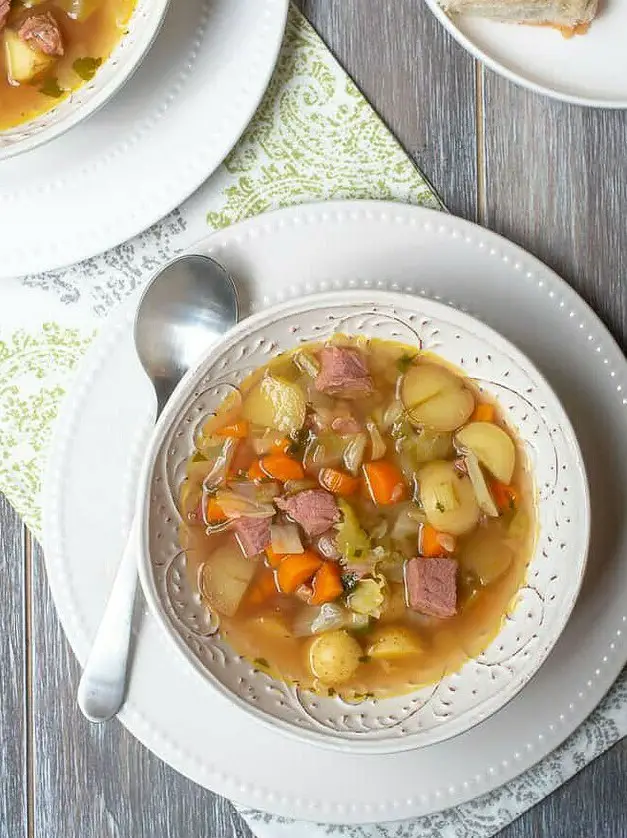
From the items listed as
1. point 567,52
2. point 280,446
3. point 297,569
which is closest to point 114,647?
point 297,569

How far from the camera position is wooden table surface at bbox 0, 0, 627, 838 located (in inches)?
71.6

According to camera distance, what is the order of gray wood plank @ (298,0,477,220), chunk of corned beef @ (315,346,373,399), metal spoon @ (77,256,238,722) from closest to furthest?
chunk of corned beef @ (315,346,373,399) → metal spoon @ (77,256,238,722) → gray wood plank @ (298,0,477,220)

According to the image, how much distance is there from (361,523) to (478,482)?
221 millimetres

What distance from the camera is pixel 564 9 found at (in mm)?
1737

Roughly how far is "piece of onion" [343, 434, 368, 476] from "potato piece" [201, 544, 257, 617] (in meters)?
0.25

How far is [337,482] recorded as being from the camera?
1.65 m

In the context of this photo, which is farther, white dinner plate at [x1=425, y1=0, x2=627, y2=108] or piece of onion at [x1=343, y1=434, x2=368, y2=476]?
white dinner plate at [x1=425, y1=0, x2=627, y2=108]

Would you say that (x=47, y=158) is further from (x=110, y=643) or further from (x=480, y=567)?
(x=480, y=567)

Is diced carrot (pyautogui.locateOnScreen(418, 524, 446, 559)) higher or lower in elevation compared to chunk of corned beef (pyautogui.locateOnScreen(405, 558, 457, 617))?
higher

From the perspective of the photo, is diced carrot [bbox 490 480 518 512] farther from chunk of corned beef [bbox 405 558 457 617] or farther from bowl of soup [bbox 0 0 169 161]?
bowl of soup [bbox 0 0 169 161]

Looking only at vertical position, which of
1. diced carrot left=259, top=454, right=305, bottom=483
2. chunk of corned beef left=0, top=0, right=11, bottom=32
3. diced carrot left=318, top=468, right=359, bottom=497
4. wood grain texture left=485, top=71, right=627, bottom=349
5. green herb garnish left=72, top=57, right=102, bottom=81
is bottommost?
diced carrot left=318, top=468, right=359, bottom=497

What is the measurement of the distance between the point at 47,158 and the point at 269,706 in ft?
3.55

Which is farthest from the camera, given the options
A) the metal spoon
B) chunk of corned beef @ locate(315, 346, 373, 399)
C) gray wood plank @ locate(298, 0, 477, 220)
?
gray wood plank @ locate(298, 0, 477, 220)

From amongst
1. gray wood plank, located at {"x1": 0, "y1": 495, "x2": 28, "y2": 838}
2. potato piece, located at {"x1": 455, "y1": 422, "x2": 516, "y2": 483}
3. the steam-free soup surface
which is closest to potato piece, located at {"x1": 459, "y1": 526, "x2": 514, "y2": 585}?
the steam-free soup surface
